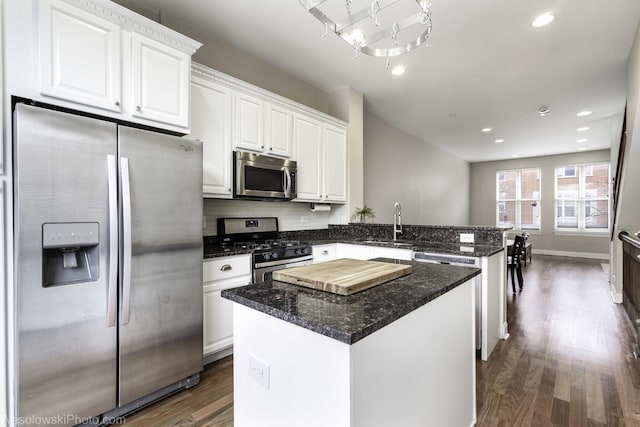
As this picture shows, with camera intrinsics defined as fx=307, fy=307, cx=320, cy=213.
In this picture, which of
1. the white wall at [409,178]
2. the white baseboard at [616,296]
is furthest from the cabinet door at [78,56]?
the white baseboard at [616,296]

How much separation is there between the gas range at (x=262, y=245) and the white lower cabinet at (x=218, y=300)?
171mm

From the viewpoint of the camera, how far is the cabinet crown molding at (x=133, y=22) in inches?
70.1

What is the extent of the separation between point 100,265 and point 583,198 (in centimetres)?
1072

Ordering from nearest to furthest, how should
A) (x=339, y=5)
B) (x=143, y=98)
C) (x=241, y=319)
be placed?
(x=241, y=319) → (x=143, y=98) → (x=339, y=5)

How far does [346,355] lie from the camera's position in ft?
2.81

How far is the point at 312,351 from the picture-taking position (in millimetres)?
946

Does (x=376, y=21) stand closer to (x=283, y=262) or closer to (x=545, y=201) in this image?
(x=283, y=262)

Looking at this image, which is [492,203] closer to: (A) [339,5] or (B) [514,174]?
(B) [514,174]

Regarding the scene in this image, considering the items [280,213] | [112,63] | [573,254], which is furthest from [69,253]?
[573,254]

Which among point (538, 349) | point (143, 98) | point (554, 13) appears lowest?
point (538, 349)

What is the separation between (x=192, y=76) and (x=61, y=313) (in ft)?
6.25

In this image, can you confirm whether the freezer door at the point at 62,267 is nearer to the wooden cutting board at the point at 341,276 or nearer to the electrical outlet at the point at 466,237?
the wooden cutting board at the point at 341,276

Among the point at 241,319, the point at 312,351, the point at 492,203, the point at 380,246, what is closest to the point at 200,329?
the point at 241,319

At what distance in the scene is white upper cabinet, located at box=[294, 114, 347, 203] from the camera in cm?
352
